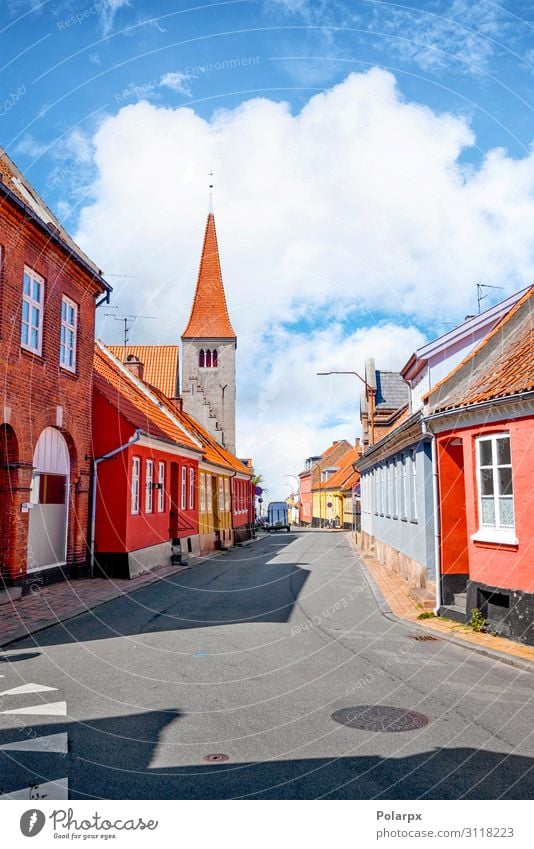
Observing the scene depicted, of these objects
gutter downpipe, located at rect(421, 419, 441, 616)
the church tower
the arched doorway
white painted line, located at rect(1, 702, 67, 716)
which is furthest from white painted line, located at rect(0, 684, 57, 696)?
the church tower

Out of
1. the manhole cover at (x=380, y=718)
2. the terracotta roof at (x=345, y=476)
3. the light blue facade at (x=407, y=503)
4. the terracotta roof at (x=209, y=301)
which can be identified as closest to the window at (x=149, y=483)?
the light blue facade at (x=407, y=503)

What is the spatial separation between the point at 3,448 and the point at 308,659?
26.5 feet

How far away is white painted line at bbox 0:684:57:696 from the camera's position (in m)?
7.12

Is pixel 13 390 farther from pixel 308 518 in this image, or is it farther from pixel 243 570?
pixel 308 518

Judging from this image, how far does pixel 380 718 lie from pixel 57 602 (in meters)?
8.93

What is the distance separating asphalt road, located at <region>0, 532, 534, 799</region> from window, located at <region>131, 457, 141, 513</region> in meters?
7.43

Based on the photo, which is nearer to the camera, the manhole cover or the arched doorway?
the manhole cover

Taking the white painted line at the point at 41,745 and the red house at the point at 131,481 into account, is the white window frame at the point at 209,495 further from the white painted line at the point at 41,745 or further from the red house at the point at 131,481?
the white painted line at the point at 41,745

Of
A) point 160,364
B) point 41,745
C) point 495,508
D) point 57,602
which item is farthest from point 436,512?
point 160,364

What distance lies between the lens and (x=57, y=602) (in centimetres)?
1359

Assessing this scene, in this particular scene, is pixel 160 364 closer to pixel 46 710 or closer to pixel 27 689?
pixel 27 689

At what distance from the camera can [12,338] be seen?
13742mm

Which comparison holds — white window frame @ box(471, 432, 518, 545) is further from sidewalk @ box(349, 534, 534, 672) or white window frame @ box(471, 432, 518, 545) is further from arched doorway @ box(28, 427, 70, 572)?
arched doorway @ box(28, 427, 70, 572)

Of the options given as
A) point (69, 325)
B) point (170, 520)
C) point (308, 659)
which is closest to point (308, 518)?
point (170, 520)
